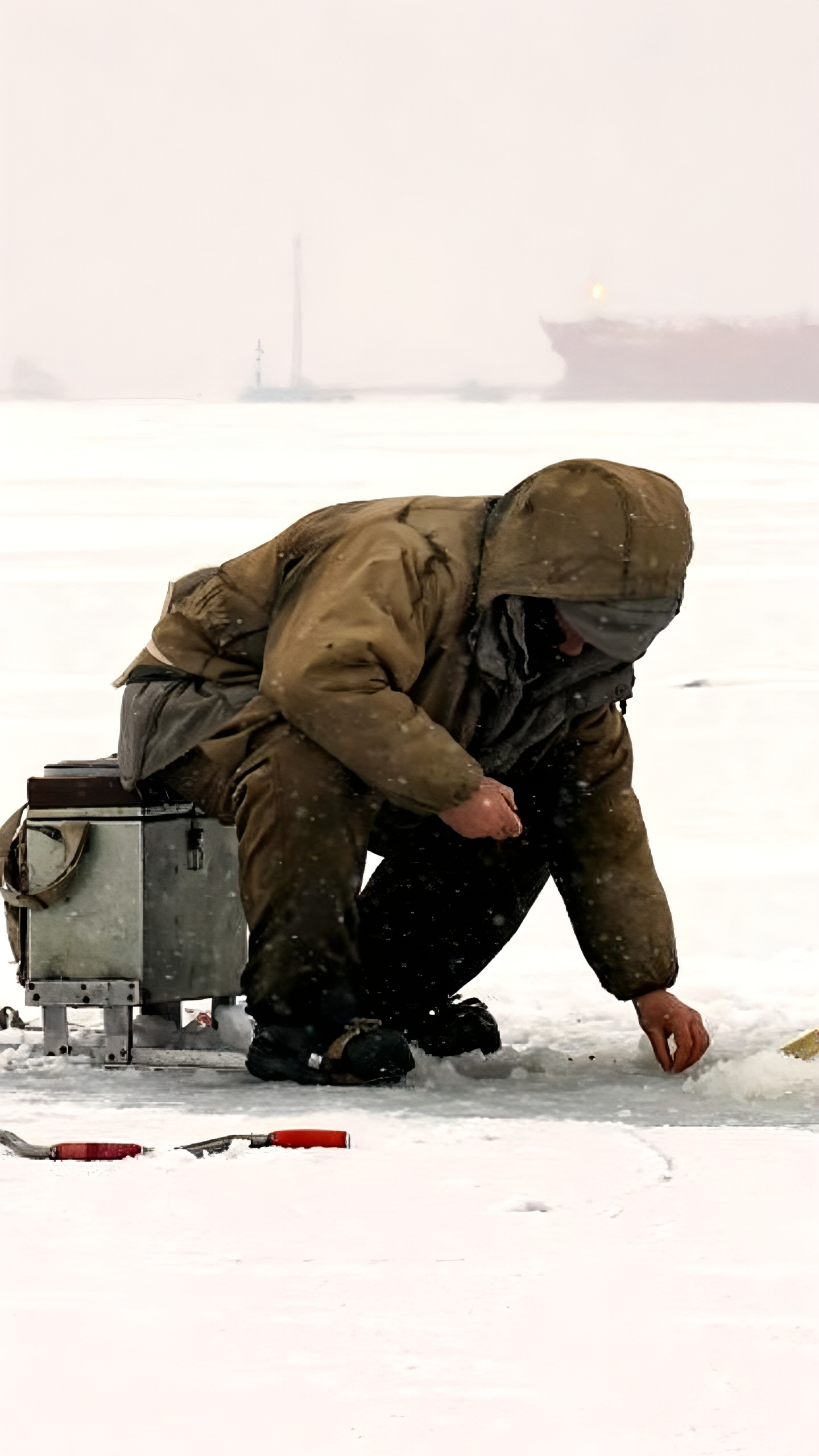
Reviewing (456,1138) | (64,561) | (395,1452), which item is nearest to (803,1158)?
(456,1138)

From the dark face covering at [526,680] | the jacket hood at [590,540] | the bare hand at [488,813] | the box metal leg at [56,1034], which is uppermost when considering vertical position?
the jacket hood at [590,540]

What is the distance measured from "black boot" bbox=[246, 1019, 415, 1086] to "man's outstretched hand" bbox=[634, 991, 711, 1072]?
476 millimetres

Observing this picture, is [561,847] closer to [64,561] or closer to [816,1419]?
[816,1419]

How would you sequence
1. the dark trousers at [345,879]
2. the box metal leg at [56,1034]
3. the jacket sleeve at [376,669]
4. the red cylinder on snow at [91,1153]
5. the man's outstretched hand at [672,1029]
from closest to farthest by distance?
the red cylinder on snow at [91,1153], the jacket sleeve at [376,669], the dark trousers at [345,879], the man's outstretched hand at [672,1029], the box metal leg at [56,1034]

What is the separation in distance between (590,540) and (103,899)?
1.06m

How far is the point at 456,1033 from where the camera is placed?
4.12 m

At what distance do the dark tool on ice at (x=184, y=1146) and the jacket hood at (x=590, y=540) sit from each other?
95cm

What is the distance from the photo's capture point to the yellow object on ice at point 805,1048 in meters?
4.13

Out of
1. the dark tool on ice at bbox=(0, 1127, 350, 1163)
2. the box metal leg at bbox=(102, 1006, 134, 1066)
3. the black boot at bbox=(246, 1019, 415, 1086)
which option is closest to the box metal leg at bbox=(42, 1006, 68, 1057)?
the box metal leg at bbox=(102, 1006, 134, 1066)

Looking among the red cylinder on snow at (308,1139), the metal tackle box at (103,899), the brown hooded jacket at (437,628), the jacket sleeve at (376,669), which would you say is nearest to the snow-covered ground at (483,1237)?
the red cylinder on snow at (308,1139)

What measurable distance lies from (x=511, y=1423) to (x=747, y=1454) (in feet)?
0.74

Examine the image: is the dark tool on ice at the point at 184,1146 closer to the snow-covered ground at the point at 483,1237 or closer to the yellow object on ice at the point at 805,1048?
the snow-covered ground at the point at 483,1237

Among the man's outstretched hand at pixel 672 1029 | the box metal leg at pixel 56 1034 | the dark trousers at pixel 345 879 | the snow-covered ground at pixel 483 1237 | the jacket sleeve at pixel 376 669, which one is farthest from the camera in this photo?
the box metal leg at pixel 56 1034

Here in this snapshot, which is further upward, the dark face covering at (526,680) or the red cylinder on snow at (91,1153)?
the dark face covering at (526,680)
